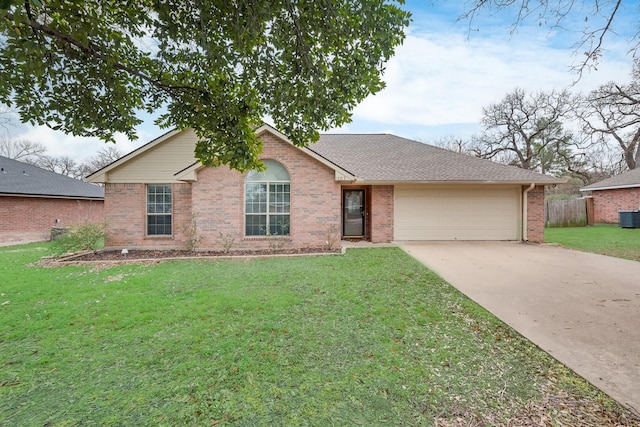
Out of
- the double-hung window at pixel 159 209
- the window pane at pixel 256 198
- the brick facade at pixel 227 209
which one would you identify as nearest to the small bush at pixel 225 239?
the brick facade at pixel 227 209

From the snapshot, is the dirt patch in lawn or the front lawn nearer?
the front lawn

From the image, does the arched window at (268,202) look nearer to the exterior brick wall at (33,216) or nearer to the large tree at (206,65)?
the large tree at (206,65)

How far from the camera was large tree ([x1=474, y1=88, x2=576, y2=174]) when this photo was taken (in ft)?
83.8

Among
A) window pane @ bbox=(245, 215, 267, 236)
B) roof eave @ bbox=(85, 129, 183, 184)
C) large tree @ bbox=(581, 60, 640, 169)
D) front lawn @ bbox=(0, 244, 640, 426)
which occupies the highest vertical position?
large tree @ bbox=(581, 60, 640, 169)

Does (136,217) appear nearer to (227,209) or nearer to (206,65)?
(227,209)

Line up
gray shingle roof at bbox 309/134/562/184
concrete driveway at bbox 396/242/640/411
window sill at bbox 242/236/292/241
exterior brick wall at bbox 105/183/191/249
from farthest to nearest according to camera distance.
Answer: gray shingle roof at bbox 309/134/562/184 → exterior brick wall at bbox 105/183/191/249 → window sill at bbox 242/236/292/241 → concrete driveway at bbox 396/242/640/411

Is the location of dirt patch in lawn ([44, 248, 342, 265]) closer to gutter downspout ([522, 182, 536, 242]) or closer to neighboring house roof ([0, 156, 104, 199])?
gutter downspout ([522, 182, 536, 242])

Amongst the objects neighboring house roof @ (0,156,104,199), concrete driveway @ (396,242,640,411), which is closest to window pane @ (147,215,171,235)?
concrete driveway @ (396,242,640,411)

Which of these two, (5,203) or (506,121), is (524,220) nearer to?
(506,121)

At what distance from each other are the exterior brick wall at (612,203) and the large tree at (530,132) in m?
8.80

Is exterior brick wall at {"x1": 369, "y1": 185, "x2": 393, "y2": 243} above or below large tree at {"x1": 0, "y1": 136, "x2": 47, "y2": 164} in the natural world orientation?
below

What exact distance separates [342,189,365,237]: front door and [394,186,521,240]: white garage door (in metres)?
1.62

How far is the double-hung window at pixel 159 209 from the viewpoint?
10695 millimetres

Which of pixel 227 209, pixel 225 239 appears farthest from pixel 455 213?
pixel 225 239
